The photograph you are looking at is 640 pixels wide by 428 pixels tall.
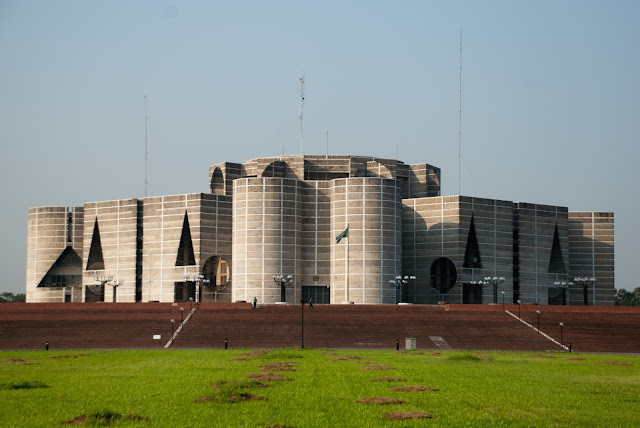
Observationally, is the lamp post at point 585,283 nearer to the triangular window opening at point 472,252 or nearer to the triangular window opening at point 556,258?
the triangular window opening at point 556,258

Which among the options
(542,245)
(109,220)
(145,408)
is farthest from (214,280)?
(145,408)

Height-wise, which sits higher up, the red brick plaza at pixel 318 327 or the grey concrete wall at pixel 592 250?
the grey concrete wall at pixel 592 250

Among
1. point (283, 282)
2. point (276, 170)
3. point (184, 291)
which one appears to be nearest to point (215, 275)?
point (184, 291)

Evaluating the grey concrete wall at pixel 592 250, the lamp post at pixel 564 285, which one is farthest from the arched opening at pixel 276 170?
the grey concrete wall at pixel 592 250

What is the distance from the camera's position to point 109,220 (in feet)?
386

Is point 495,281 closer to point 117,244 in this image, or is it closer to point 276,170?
point 276,170

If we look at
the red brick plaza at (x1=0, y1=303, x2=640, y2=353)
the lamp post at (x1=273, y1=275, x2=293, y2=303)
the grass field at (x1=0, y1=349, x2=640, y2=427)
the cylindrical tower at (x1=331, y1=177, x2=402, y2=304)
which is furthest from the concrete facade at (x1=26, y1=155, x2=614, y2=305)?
the grass field at (x1=0, y1=349, x2=640, y2=427)

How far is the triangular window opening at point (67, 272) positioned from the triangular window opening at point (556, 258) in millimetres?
Answer: 63940

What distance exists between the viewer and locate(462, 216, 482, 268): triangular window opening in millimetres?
110062

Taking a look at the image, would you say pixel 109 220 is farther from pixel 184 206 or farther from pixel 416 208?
pixel 416 208

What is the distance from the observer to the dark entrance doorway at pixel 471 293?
360 feet

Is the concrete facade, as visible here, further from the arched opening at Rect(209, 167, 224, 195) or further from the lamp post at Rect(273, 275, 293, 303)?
the lamp post at Rect(273, 275, 293, 303)

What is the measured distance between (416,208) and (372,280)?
47.1 feet

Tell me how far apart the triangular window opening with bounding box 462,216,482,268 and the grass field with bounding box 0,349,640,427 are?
→ 63559 mm
